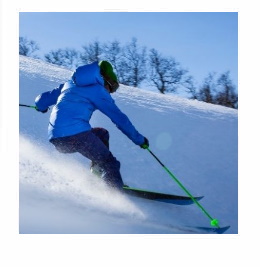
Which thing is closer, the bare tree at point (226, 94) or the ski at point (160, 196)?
the ski at point (160, 196)

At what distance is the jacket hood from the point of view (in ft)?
13.3

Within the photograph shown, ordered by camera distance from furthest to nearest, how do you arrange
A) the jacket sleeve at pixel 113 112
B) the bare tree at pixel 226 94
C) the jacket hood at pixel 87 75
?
1. the bare tree at pixel 226 94
2. the jacket sleeve at pixel 113 112
3. the jacket hood at pixel 87 75

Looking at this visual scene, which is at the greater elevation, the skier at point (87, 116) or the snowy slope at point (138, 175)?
the skier at point (87, 116)

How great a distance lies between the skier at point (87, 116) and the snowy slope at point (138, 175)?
13.6 inches

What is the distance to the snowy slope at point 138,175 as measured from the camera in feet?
A: 12.7

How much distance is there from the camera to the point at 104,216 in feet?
13.0

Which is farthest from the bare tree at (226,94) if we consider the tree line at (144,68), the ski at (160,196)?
the ski at (160,196)

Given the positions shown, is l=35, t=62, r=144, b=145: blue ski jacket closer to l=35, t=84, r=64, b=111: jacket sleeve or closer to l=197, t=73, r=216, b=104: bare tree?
l=35, t=84, r=64, b=111: jacket sleeve

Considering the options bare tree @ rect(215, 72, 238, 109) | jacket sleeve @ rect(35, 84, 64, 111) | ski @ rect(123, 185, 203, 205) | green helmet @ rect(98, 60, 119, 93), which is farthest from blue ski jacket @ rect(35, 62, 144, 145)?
bare tree @ rect(215, 72, 238, 109)

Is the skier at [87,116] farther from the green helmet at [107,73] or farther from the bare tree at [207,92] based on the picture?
the bare tree at [207,92]

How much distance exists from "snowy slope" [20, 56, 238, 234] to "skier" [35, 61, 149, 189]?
34 cm
